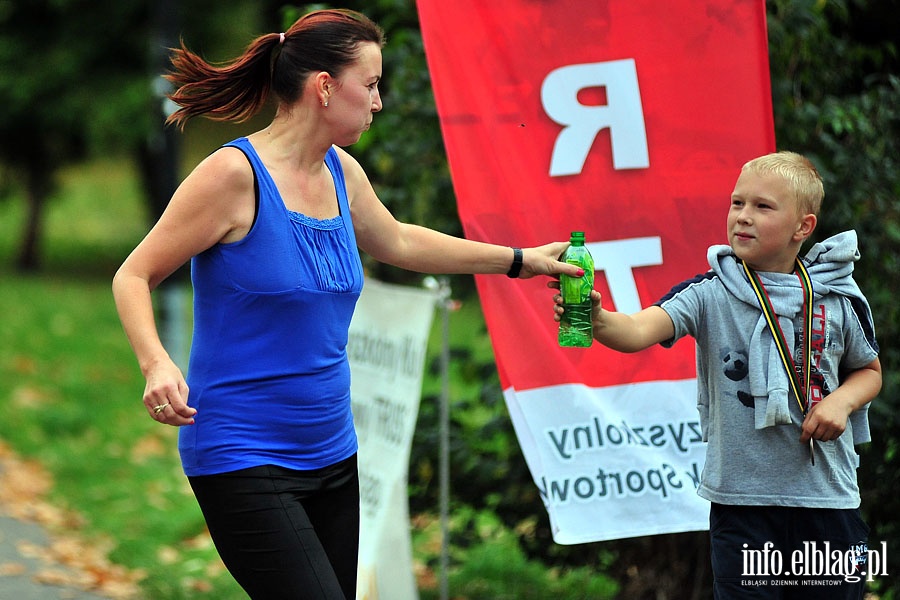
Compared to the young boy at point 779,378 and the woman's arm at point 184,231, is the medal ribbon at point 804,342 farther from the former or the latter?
the woman's arm at point 184,231

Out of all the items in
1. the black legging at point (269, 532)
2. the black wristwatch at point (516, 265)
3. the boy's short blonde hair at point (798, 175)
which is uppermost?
the boy's short blonde hair at point (798, 175)

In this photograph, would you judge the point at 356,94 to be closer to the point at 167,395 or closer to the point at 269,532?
the point at 167,395

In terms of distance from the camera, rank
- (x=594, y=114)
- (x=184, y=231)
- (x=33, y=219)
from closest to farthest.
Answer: (x=184, y=231) → (x=594, y=114) → (x=33, y=219)

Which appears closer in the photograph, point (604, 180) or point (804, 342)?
point (804, 342)

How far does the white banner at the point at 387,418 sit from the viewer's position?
481 centimetres

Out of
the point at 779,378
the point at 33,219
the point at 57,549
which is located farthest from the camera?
the point at 33,219

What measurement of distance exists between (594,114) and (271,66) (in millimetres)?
1155

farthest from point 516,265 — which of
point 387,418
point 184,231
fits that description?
point 387,418

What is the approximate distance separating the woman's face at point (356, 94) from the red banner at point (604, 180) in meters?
0.82

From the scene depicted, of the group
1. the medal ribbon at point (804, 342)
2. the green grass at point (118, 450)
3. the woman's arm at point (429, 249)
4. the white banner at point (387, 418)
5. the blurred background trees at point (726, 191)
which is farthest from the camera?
the green grass at point (118, 450)

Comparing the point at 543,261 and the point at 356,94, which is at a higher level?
the point at 356,94

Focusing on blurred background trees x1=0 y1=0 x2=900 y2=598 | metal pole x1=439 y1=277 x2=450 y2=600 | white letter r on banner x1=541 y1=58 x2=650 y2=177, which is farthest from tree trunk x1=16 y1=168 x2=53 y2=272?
white letter r on banner x1=541 y1=58 x2=650 y2=177

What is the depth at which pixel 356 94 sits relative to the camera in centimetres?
309

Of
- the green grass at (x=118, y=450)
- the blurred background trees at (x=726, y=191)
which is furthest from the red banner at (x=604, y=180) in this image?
the green grass at (x=118, y=450)
